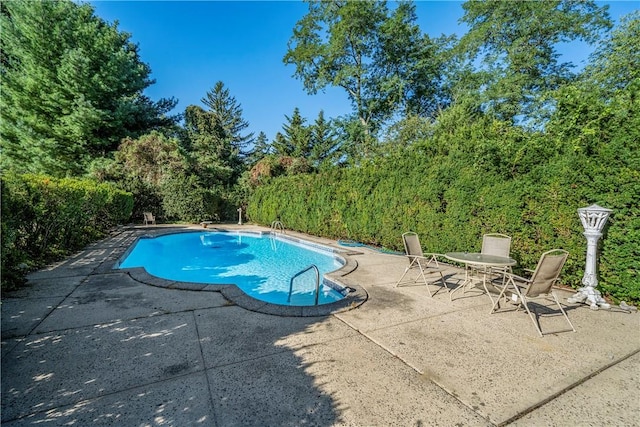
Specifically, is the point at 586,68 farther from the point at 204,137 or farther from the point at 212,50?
the point at 204,137

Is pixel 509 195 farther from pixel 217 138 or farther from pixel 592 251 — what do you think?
pixel 217 138

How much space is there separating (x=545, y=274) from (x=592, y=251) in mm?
1585

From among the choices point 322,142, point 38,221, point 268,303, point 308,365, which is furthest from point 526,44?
point 38,221

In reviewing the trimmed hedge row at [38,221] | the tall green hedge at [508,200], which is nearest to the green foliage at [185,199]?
the trimmed hedge row at [38,221]

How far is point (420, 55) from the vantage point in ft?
71.7

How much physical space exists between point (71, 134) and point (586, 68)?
31.4m

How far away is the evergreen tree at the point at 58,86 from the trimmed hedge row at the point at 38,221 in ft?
40.4

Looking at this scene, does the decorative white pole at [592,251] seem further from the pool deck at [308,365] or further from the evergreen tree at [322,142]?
the evergreen tree at [322,142]

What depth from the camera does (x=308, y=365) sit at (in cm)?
239

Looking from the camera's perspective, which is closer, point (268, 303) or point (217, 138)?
point (268, 303)

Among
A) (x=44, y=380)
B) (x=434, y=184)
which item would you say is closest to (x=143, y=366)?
(x=44, y=380)

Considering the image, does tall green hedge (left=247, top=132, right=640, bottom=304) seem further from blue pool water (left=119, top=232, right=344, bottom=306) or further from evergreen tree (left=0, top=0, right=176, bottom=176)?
evergreen tree (left=0, top=0, right=176, bottom=176)

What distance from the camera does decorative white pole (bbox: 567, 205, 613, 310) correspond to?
12.5ft

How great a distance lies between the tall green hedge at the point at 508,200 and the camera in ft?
12.9
